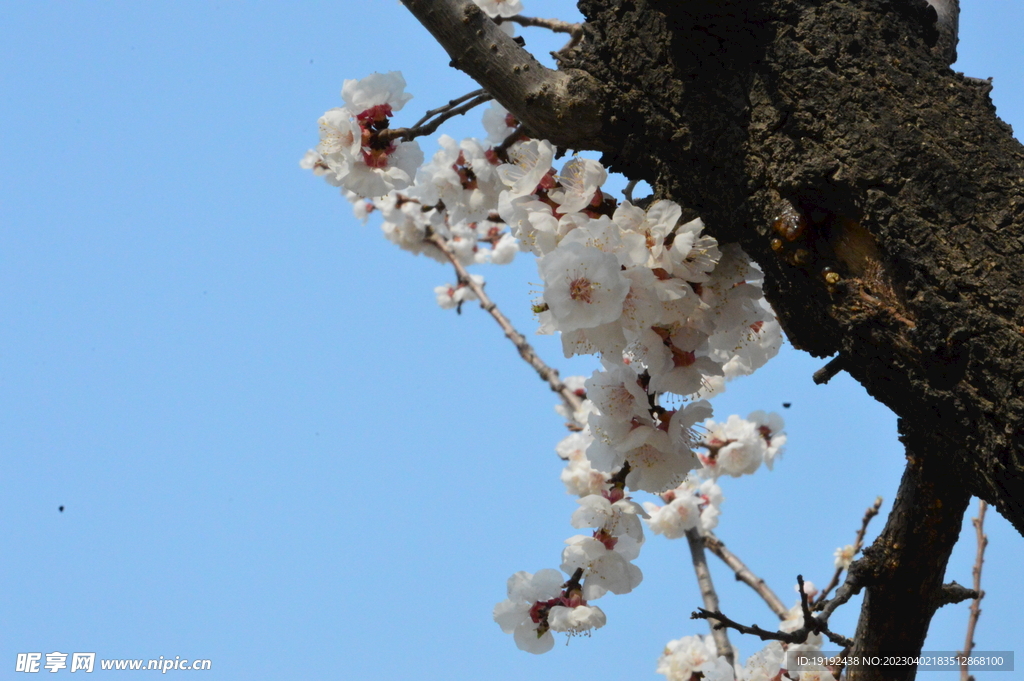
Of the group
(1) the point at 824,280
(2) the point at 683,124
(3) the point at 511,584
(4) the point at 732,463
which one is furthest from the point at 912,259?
(4) the point at 732,463

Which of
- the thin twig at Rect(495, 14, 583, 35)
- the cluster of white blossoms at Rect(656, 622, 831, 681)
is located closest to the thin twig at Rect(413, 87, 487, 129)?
the thin twig at Rect(495, 14, 583, 35)

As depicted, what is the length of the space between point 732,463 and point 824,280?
8.16 feet

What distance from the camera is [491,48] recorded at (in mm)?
1374

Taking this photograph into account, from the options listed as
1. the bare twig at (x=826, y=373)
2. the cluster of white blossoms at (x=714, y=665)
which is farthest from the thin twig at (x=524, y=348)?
the bare twig at (x=826, y=373)

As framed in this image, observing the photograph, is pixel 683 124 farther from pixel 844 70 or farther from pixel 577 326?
pixel 577 326

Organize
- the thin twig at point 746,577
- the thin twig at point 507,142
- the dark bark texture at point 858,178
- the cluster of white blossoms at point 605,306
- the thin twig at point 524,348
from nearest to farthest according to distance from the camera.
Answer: the dark bark texture at point 858,178 → the cluster of white blossoms at point 605,306 → the thin twig at point 507,142 → the thin twig at point 746,577 → the thin twig at point 524,348

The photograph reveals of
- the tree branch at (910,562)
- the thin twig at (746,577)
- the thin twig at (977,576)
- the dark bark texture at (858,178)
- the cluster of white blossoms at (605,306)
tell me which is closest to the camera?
the dark bark texture at (858,178)

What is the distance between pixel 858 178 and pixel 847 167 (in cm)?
3

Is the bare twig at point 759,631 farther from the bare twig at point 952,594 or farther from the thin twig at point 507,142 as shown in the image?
the thin twig at point 507,142

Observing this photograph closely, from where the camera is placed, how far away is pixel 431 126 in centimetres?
165

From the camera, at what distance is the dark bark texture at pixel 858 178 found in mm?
873

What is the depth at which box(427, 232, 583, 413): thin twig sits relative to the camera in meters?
3.57

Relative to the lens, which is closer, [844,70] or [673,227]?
[844,70]

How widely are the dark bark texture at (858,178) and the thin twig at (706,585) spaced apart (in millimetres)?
1723
